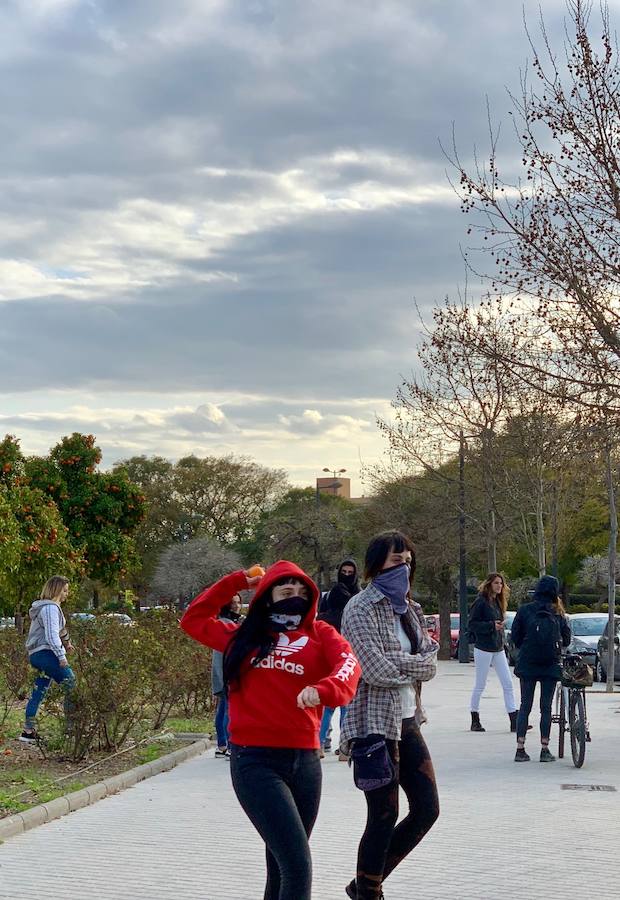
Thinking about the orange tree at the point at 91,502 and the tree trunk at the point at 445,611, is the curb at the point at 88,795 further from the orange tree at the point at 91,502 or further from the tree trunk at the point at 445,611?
the orange tree at the point at 91,502

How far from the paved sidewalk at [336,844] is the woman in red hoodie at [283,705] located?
1.92 meters

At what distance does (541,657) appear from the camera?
12602mm

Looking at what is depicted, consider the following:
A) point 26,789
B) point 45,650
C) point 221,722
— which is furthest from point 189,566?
point 26,789

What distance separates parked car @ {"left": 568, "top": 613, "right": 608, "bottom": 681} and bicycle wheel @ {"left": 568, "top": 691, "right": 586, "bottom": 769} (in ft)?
50.0

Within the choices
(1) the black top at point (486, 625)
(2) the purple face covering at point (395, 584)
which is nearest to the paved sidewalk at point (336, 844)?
(2) the purple face covering at point (395, 584)

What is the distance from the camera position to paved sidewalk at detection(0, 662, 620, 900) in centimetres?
695

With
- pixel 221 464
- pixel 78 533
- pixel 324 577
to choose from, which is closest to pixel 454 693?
pixel 78 533

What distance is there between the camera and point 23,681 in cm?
1688

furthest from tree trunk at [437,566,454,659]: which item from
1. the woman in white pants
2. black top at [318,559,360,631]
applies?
black top at [318,559,360,631]

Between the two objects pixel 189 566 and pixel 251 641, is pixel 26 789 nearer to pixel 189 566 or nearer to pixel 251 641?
pixel 251 641

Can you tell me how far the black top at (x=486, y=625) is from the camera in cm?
1512

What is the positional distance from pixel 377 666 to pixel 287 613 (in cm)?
85

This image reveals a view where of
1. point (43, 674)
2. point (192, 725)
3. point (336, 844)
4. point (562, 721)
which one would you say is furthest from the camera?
point (192, 725)

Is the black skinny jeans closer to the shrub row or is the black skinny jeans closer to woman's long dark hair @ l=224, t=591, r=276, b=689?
woman's long dark hair @ l=224, t=591, r=276, b=689
